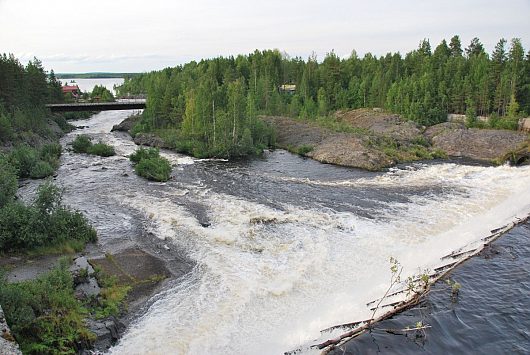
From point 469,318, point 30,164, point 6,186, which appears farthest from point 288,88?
point 469,318

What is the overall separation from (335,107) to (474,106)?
28143 millimetres

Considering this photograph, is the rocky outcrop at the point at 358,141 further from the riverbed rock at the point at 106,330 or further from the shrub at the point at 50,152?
the riverbed rock at the point at 106,330

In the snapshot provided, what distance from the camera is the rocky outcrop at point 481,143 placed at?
5170 cm

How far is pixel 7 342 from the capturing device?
12922mm

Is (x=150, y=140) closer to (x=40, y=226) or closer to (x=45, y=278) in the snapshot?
(x=40, y=226)

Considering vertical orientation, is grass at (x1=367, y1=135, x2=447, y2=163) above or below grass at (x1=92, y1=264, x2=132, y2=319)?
above

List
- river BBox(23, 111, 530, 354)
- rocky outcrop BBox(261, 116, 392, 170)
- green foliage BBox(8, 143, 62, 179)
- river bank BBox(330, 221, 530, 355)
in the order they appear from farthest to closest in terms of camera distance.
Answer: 1. rocky outcrop BBox(261, 116, 392, 170)
2. green foliage BBox(8, 143, 62, 179)
3. river BBox(23, 111, 530, 354)
4. river bank BBox(330, 221, 530, 355)

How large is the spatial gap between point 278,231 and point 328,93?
223ft

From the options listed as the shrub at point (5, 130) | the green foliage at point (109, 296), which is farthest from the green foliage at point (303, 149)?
the green foliage at point (109, 296)

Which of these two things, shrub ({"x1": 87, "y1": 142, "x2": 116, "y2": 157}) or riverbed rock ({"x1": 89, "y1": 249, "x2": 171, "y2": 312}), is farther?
shrub ({"x1": 87, "y1": 142, "x2": 116, "y2": 157})

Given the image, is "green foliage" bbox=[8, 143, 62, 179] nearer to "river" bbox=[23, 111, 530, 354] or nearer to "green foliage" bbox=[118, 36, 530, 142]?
"river" bbox=[23, 111, 530, 354]

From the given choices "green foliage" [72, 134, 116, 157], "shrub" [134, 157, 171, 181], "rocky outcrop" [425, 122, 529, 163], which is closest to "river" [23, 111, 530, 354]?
"shrub" [134, 157, 171, 181]

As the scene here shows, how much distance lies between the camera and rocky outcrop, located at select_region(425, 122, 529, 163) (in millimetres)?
51697

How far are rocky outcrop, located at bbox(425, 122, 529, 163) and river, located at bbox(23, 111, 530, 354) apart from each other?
627cm
